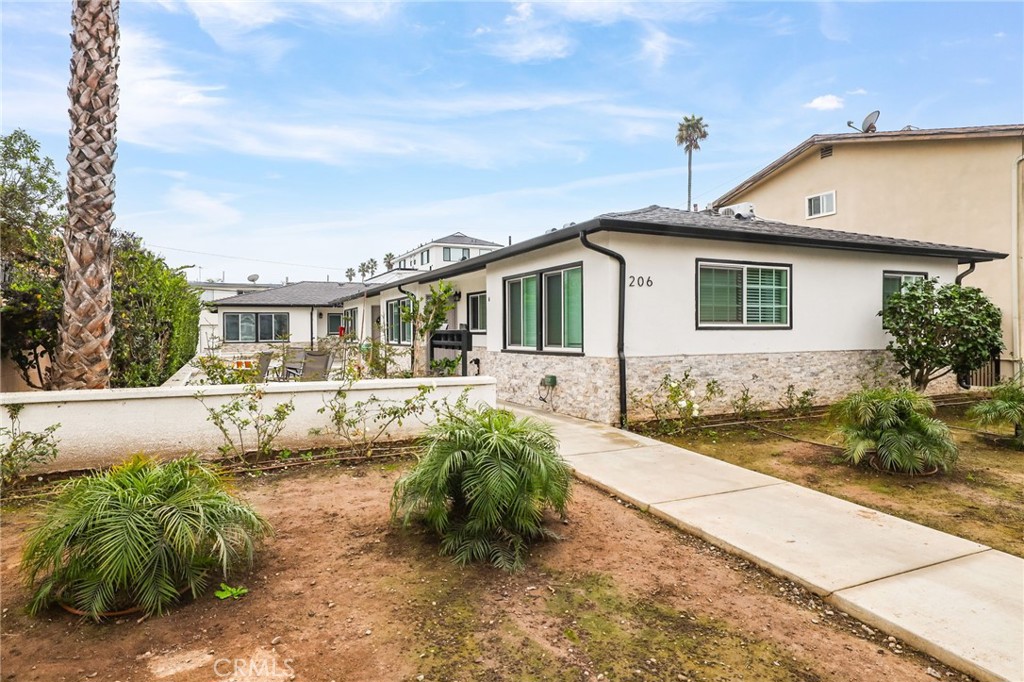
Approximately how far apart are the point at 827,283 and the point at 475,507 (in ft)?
29.7

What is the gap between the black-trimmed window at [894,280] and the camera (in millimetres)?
10328

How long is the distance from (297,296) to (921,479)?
27.9m

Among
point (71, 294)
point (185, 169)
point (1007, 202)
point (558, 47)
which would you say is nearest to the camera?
point (71, 294)

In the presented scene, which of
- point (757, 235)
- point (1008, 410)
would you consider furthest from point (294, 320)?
point (1008, 410)

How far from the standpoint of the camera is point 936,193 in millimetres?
13656

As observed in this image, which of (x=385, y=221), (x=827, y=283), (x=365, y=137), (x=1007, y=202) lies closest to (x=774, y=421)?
(x=827, y=283)

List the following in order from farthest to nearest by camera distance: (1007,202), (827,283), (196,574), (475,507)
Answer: (1007,202) < (827,283) < (475,507) < (196,574)

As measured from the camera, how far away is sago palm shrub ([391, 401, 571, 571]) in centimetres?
331

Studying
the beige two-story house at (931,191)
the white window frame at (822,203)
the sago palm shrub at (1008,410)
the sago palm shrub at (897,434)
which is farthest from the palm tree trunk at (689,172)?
the sago palm shrub at (897,434)

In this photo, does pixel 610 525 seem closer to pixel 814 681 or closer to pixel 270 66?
pixel 814 681

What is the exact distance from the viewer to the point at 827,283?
9.72 meters

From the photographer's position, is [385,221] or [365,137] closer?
[365,137]

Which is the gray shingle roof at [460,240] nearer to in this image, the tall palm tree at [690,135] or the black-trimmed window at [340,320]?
the black-trimmed window at [340,320]

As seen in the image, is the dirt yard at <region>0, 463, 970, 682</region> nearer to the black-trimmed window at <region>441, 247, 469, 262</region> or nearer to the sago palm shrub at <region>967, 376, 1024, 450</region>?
the sago palm shrub at <region>967, 376, 1024, 450</region>
